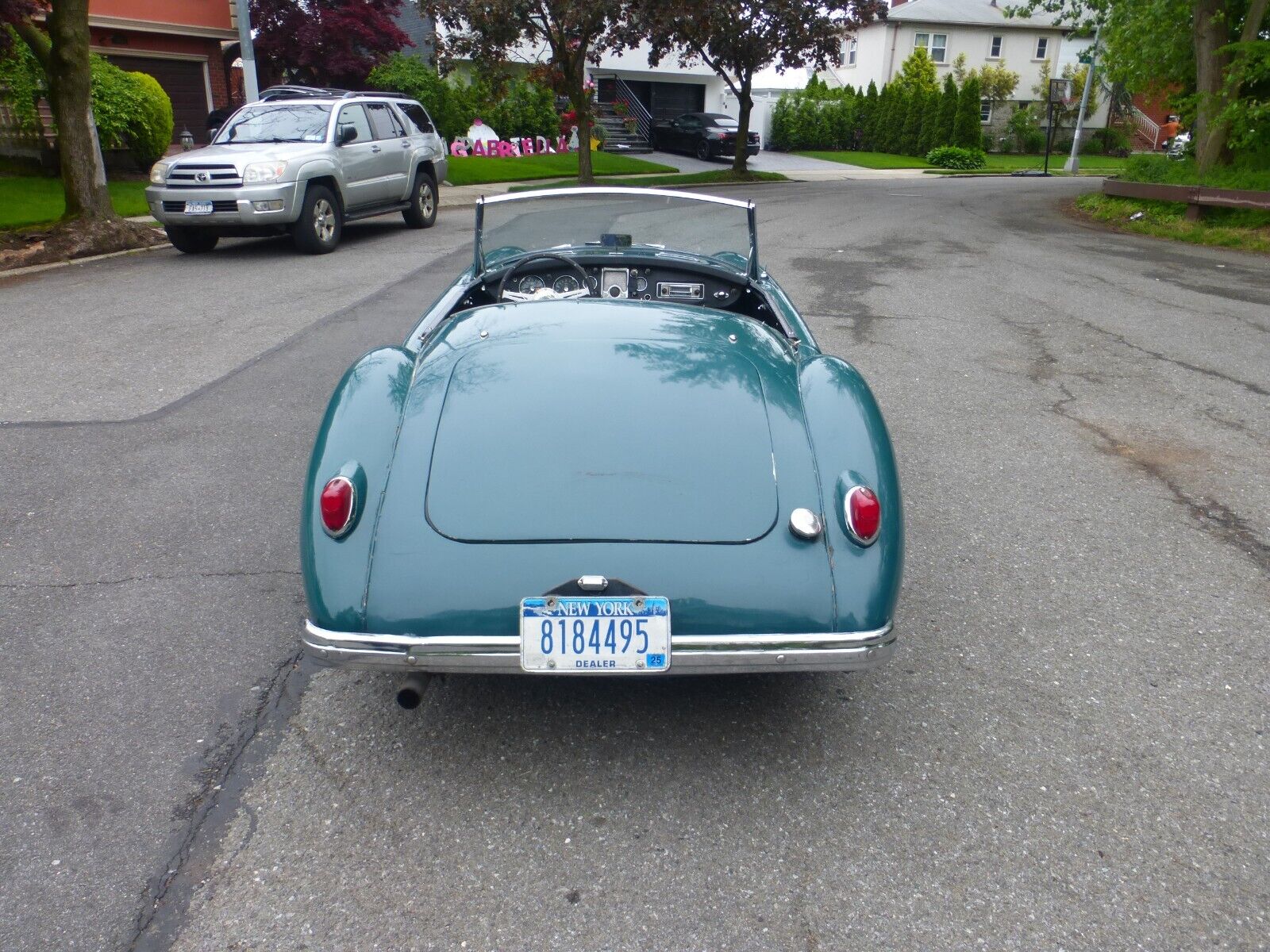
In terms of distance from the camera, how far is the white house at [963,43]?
46.2 m

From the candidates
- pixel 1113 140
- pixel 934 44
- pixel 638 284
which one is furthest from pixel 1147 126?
pixel 638 284

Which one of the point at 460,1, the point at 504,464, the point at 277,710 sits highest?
the point at 460,1

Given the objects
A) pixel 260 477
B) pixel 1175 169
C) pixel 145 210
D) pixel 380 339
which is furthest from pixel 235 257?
pixel 1175 169

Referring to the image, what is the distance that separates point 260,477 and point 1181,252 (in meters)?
12.6

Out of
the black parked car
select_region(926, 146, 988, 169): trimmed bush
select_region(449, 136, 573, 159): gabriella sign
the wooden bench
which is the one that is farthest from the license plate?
select_region(926, 146, 988, 169): trimmed bush

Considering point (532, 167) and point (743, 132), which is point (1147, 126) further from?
point (532, 167)

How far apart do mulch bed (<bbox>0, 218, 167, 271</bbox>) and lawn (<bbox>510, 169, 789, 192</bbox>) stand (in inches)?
412

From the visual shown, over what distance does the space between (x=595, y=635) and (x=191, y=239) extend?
36.3ft

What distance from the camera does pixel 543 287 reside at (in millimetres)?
3982

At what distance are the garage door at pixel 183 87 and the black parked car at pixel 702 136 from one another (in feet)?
49.9

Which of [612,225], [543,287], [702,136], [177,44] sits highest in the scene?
[177,44]

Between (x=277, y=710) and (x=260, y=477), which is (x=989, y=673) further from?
(x=260, y=477)

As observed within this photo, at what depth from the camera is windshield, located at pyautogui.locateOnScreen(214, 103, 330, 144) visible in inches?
475

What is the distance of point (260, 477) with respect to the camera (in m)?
4.85
